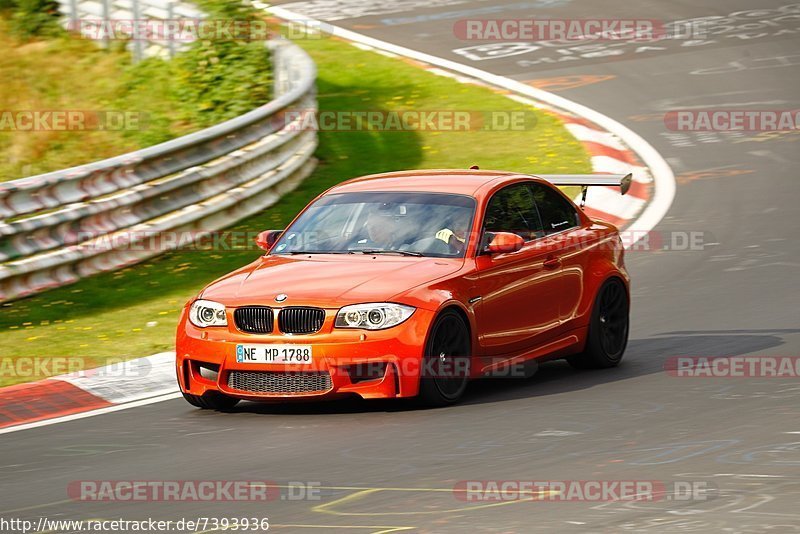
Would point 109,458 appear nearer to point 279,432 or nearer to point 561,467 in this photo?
point 279,432

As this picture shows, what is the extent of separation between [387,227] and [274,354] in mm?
1431

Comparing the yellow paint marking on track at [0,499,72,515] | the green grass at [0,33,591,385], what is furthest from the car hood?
the yellow paint marking on track at [0,499,72,515]

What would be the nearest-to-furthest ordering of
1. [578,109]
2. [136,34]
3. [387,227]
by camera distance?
[387,227]
[136,34]
[578,109]

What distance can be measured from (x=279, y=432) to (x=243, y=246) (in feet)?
20.6

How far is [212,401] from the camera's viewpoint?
943cm

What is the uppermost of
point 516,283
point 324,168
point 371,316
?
point 371,316

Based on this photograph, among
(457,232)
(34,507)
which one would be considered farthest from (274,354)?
(34,507)

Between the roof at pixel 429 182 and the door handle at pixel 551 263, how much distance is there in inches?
26.2

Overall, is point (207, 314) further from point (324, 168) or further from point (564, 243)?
point (324, 168)

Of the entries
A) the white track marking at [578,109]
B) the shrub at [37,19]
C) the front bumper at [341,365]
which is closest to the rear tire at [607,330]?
the front bumper at [341,365]

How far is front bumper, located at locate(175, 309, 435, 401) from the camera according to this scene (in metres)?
8.83

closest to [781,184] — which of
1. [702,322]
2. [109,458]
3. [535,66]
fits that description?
[702,322]

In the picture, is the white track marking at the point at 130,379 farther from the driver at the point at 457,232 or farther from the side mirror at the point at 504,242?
the side mirror at the point at 504,242

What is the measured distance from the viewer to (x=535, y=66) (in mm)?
23750
